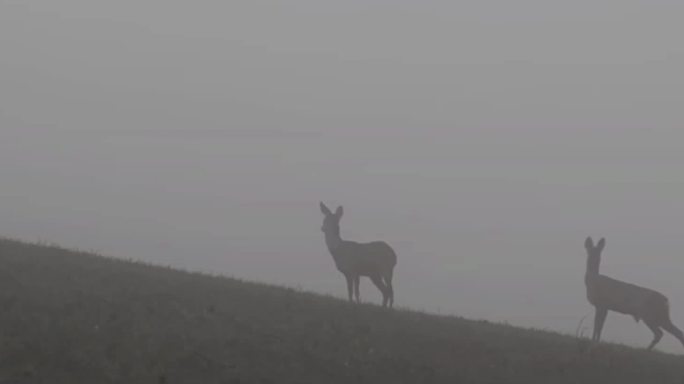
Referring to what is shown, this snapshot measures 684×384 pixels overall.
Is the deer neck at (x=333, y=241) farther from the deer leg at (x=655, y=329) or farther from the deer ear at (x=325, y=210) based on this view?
the deer leg at (x=655, y=329)

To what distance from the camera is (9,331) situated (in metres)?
15.1

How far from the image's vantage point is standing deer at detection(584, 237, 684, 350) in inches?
912

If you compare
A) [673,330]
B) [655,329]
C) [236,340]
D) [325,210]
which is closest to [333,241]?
[325,210]

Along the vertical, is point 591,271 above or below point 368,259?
above

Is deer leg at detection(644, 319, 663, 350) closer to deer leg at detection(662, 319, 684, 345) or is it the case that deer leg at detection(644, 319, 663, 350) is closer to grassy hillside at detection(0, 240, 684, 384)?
deer leg at detection(662, 319, 684, 345)

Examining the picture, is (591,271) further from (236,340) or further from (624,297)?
(236,340)

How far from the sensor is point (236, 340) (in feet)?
53.1

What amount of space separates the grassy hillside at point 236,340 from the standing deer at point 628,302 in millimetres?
3774

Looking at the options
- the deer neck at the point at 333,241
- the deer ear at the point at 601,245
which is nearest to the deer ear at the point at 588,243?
the deer ear at the point at 601,245

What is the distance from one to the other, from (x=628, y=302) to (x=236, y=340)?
10523 millimetres

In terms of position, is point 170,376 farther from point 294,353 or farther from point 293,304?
point 293,304

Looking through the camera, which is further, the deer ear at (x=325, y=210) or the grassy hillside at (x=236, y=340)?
the deer ear at (x=325, y=210)

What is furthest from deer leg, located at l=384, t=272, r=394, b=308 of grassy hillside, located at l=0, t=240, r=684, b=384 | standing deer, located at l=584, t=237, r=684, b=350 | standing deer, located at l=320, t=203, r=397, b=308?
grassy hillside, located at l=0, t=240, r=684, b=384

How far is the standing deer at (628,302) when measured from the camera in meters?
23.2
